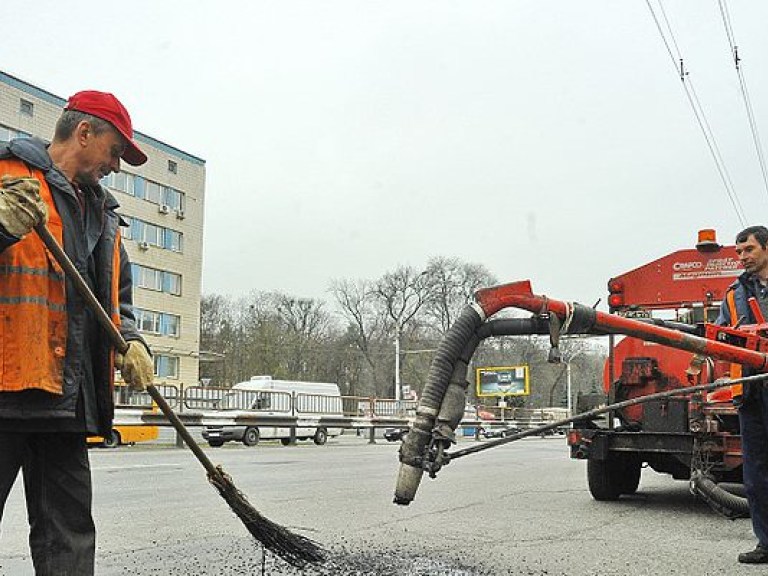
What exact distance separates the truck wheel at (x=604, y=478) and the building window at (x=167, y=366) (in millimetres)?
44800

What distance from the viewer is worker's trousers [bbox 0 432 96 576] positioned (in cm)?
314

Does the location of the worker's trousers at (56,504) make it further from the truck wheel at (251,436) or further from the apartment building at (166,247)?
the apartment building at (166,247)

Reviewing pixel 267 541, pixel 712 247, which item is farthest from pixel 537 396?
pixel 267 541

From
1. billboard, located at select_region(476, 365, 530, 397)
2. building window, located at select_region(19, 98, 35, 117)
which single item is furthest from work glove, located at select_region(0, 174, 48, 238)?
billboard, located at select_region(476, 365, 530, 397)

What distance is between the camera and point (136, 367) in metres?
3.30

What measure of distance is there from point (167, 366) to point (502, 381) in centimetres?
1990

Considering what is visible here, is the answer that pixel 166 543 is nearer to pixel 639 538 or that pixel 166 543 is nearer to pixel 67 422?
pixel 67 422

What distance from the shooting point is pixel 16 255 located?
297cm

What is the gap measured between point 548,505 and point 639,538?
217cm

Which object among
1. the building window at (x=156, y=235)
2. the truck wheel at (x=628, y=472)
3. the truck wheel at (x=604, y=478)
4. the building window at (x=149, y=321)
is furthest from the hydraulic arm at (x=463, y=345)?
the building window at (x=149, y=321)

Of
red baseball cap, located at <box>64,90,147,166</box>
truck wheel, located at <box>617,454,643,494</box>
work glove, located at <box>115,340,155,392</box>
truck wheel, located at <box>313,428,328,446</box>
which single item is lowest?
truck wheel, located at <box>313,428,328,446</box>

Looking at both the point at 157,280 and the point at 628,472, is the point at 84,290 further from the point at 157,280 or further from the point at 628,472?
the point at 157,280

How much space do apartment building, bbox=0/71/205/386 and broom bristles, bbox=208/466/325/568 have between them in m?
44.6

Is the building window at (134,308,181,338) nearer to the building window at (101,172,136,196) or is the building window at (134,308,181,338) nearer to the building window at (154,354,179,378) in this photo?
the building window at (154,354,179,378)
